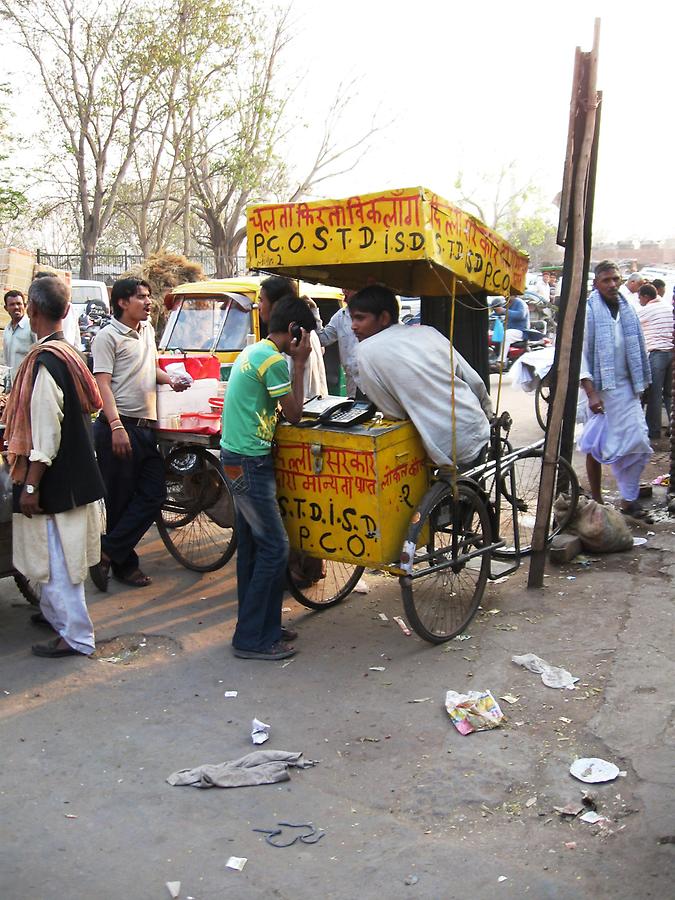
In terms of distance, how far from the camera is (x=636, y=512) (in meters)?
6.53

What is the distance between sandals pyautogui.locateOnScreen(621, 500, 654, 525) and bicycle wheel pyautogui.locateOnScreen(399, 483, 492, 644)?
6.49 feet

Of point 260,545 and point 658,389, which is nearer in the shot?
point 260,545

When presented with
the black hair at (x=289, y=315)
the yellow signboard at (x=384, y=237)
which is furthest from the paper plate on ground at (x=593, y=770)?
the black hair at (x=289, y=315)

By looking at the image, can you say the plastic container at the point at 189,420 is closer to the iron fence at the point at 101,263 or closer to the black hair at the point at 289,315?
the black hair at the point at 289,315

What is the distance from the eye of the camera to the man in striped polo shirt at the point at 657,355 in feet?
31.1

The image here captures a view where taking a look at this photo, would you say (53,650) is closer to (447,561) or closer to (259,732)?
(259,732)

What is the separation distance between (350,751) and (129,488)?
2.50 metres

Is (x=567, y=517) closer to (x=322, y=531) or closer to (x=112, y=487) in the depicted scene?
(x=322, y=531)

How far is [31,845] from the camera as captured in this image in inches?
115

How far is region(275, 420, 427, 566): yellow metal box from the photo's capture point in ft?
13.8

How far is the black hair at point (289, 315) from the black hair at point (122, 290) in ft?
4.29

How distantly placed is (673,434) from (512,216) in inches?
2346

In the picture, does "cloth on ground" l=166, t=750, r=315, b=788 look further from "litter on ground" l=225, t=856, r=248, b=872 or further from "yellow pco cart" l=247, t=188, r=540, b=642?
"yellow pco cart" l=247, t=188, r=540, b=642

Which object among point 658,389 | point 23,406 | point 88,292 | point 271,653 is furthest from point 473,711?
point 88,292
